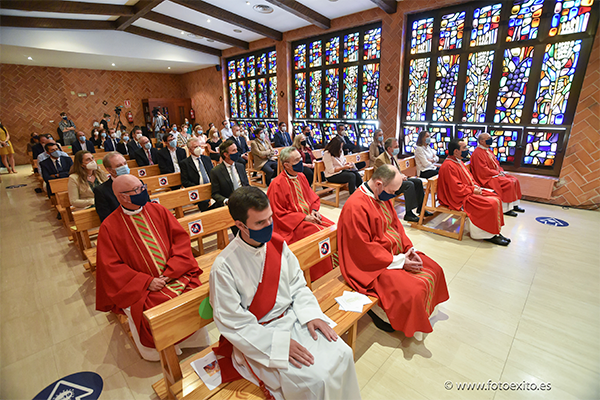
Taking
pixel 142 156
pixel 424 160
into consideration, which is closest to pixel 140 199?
pixel 142 156

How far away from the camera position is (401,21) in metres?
7.15

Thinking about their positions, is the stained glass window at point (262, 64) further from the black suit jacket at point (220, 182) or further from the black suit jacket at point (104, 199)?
the black suit jacket at point (104, 199)

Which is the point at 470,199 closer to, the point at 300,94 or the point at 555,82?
the point at 555,82

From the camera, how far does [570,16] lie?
5348mm

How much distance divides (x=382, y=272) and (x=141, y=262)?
1.86 meters

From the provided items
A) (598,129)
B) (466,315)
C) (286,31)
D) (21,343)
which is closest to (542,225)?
(598,129)

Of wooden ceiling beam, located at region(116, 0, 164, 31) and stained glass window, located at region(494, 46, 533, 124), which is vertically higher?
wooden ceiling beam, located at region(116, 0, 164, 31)

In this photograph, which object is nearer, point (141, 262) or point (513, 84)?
point (141, 262)

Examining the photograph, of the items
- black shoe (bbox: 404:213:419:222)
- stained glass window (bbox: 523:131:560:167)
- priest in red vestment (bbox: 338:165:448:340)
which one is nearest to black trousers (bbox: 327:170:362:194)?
black shoe (bbox: 404:213:419:222)

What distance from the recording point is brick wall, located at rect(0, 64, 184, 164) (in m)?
11.6

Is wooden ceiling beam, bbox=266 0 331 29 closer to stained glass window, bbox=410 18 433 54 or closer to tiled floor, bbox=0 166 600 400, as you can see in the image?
stained glass window, bbox=410 18 433 54

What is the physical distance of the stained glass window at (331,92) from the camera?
30.4 ft

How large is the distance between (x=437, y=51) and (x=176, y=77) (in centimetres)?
1372

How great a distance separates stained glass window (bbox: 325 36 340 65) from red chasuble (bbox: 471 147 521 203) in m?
5.54
